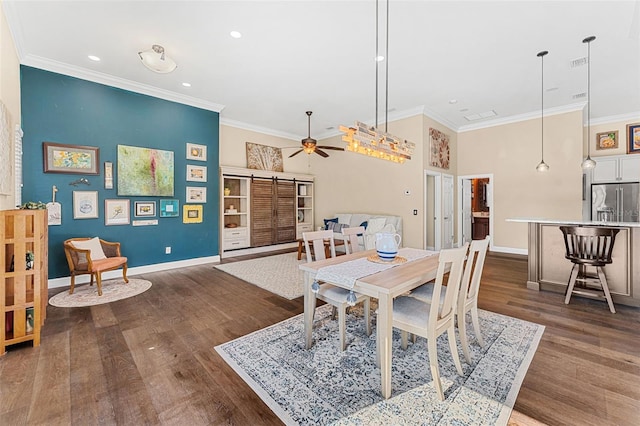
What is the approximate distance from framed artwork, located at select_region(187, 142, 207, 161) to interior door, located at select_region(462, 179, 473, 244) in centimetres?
648

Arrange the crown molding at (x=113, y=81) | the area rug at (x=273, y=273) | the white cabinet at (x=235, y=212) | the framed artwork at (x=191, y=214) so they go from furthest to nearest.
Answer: the white cabinet at (x=235, y=212) < the framed artwork at (x=191, y=214) < the area rug at (x=273, y=273) < the crown molding at (x=113, y=81)

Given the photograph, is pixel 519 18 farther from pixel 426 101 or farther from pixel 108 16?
pixel 108 16

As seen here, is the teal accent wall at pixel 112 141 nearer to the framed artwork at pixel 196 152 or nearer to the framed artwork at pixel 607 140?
the framed artwork at pixel 196 152

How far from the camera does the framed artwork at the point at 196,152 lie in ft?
16.9

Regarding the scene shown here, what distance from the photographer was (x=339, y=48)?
11.2 ft

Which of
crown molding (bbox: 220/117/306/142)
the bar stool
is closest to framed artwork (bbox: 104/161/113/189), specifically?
crown molding (bbox: 220/117/306/142)

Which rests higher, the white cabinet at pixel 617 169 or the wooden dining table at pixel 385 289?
the white cabinet at pixel 617 169

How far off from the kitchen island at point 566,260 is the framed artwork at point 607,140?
4.12m

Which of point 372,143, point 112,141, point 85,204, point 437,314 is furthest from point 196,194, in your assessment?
point 437,314

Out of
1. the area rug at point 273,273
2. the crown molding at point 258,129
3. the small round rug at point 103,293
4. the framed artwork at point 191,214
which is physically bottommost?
the small round rug at point 103,293

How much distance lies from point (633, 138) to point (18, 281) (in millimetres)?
10294

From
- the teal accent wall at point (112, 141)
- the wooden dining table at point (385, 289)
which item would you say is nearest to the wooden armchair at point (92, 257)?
the teal accent wall at point (112, 141)

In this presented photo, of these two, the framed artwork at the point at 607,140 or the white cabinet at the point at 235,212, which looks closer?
the framed artwork at the point at 607,140

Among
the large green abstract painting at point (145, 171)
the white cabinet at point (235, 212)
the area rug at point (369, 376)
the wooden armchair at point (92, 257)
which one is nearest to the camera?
the area rug at point (369, 376)
